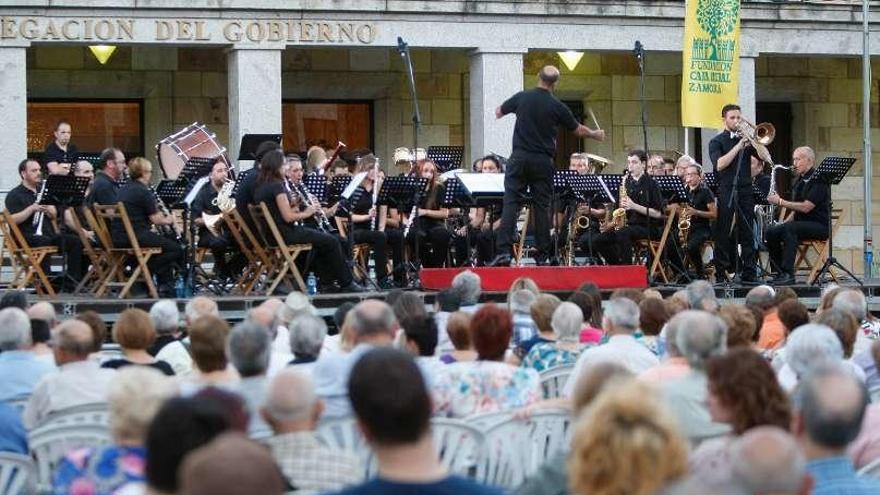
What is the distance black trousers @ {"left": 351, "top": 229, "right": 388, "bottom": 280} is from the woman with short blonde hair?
1369 centimetres

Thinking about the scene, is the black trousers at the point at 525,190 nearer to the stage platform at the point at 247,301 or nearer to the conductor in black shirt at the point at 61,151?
the stage platform at the point at 247,301

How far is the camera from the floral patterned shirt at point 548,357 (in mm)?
9358

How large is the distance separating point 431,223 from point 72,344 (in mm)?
10937

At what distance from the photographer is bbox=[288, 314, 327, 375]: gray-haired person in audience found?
855 cm

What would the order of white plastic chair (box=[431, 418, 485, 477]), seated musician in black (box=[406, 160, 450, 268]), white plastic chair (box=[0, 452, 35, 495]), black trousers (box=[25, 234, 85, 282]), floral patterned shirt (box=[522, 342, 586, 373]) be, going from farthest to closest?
seated musician in black (box=[406, 160, 450, 268]), black trousers (box=[25, 234, 85, 282]), floral patterned shirt (box=[522, 342, 586, 373]), white plastic chair (box=[431, 418, 485, 477]), white plastic chair (box=[0, 452, 35, 495])

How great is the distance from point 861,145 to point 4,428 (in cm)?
2331

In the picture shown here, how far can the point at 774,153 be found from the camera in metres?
29.3

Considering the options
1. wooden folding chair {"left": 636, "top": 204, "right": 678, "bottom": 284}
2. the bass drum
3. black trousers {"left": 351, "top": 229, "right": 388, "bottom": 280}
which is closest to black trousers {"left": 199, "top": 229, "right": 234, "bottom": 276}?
black trousers {"left": 351, "top": 229, "right": 388, "bottom": 280}

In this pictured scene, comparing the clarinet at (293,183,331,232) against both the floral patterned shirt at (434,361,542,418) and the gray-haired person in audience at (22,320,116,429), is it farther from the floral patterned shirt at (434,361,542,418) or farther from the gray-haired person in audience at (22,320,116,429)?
the floral patterned shirt at (434,361,542,418)

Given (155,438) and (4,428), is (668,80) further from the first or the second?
(155,438)

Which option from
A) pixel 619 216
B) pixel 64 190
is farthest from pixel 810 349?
pixel 619 216

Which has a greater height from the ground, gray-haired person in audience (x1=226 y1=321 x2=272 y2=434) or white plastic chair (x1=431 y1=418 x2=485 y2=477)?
Result: gray-haired person in audience (x1=226 y1=321 x2=272 y2=434)

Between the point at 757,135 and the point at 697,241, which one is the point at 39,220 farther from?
the point at 757,135

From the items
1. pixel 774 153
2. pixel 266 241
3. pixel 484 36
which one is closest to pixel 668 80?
pixel 774 153
